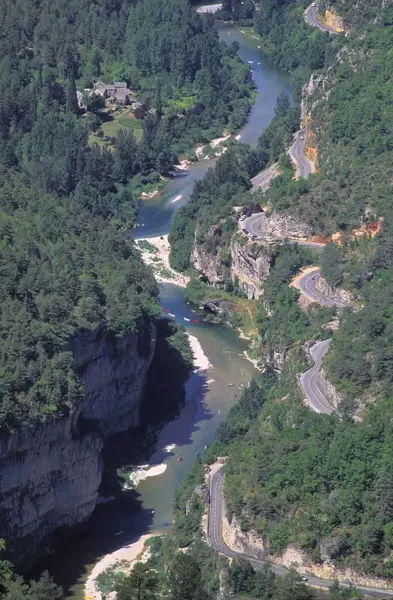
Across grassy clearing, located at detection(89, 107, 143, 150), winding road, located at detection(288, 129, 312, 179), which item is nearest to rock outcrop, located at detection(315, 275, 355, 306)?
winding road, located at detection(288, 129, 312, 179)

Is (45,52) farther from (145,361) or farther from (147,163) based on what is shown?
(145,361)

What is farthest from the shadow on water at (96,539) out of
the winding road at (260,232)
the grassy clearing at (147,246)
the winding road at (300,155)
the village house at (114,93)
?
the village house at (114,93)

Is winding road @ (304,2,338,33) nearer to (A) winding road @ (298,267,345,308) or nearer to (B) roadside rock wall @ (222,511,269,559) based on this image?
(A) winding road @ (298,267,345,308)

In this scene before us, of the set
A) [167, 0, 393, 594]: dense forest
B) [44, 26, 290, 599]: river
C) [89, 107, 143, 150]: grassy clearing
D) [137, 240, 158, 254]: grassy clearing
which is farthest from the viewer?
[89, 107, 143, 150]: grassy clearing

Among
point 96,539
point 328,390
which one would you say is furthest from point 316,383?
point 96,539

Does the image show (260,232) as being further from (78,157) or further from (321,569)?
(321,569)

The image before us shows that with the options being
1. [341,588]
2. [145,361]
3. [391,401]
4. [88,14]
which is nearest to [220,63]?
[88,14]
